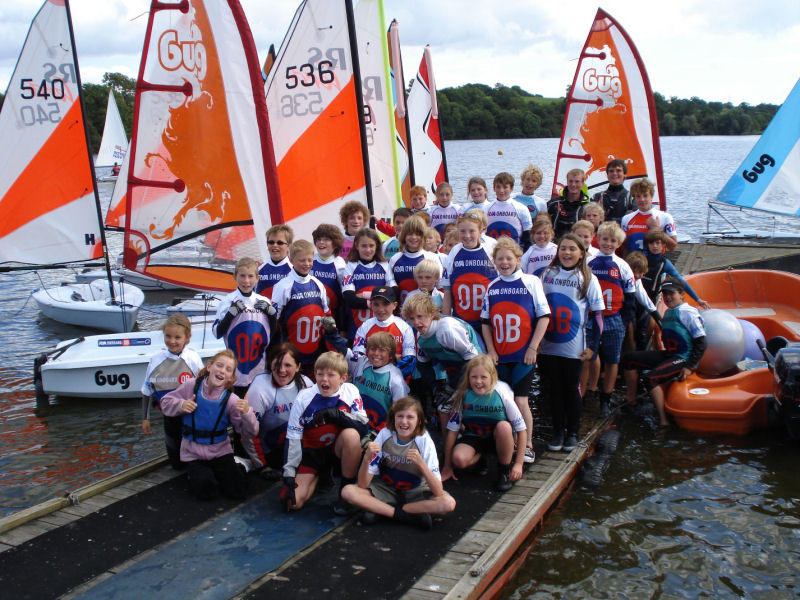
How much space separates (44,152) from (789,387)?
28.5 feet

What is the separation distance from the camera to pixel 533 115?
261 ft

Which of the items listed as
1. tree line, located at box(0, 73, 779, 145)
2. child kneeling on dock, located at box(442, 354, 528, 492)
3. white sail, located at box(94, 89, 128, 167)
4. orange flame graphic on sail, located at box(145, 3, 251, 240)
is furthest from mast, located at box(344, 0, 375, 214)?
tree line, located at box(0, 73, 779, 145)

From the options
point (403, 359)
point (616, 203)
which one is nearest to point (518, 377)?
point (403, 359)

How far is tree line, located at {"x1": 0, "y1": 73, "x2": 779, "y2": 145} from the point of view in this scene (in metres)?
80.2

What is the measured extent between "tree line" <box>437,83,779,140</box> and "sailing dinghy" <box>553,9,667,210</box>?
66.2 m

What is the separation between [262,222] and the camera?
7543 mm

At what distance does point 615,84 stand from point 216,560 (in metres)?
10.4

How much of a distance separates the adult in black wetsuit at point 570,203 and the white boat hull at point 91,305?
22.9ft

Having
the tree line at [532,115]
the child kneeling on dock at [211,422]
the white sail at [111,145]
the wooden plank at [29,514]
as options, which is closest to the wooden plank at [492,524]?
the child kneeling on dock at [211,422]

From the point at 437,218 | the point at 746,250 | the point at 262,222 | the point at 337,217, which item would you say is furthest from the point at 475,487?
the point at 746,250

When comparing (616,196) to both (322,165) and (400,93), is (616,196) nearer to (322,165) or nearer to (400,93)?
(322,165)

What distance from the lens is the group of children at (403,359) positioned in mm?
4633

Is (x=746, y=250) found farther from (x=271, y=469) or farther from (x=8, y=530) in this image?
(x=8, y=530)

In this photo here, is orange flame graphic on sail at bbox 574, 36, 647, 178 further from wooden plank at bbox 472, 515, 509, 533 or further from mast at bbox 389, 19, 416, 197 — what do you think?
wooden plank at bbox 472, 515, 509, 533
